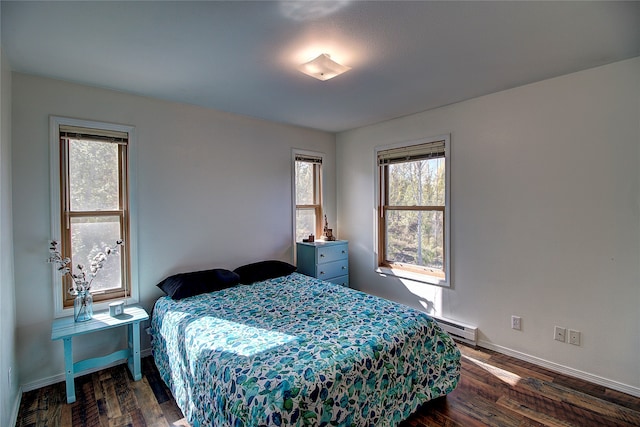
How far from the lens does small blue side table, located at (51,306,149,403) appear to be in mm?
2211

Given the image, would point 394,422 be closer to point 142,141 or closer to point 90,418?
point 90,418

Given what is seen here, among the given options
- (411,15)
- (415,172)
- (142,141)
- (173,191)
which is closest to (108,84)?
(142,141)

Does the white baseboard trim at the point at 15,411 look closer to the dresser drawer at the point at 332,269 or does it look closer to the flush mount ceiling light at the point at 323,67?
the dresser drawer at the point at 332,269

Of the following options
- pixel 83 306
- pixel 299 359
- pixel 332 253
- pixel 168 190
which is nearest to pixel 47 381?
pixel 83 306

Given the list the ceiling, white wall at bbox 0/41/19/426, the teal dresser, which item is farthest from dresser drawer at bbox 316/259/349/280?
white wall at bbox 0/41/19/426

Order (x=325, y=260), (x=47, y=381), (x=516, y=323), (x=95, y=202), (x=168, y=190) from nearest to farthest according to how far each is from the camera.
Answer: (x=47, y=381)
(x=95, y=202)
(x=516, y=323)
(x=168, y=190)
(x=325, y=260)

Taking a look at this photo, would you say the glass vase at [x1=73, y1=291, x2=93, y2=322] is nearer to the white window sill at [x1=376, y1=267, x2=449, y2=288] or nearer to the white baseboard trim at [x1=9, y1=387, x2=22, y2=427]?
the white baseboard trim at [x1=9, y1=387, x2=22, y2=427]

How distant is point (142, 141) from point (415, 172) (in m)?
2.96

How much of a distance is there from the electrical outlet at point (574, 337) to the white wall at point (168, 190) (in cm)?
291

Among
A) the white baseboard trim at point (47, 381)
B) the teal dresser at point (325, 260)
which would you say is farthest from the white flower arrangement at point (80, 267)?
the teal dresser at point (325, 260)

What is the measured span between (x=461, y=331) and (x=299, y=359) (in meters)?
2.21

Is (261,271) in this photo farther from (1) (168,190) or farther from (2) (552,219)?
(2) (552,219)

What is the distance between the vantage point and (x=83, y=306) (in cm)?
247

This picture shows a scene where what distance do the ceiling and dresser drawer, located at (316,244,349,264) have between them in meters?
1.90
